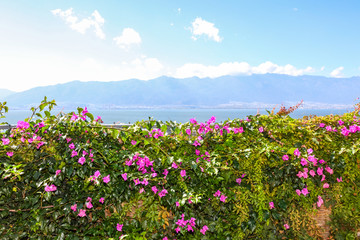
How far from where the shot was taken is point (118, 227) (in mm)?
2625

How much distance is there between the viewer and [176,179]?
8.73 feet

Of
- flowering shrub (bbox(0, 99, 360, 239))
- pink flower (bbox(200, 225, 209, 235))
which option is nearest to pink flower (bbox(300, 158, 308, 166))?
flowering shrub (bbox(0, 99, 360, 239))

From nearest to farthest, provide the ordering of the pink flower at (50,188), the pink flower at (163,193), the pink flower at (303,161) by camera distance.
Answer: the pink flower at (50,188) < the pink flower at (163,193) < the pink flower at (303,161)

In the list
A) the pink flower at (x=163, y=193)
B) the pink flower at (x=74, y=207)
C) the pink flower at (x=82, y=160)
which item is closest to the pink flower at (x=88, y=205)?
the pink flower at (x=74, y=207)

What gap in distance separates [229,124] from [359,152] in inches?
58.6

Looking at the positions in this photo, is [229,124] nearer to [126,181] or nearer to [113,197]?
[126,181]

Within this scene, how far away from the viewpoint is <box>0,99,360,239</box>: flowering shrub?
254 centimetres

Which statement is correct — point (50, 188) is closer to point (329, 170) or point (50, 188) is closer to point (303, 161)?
point (303, 161)

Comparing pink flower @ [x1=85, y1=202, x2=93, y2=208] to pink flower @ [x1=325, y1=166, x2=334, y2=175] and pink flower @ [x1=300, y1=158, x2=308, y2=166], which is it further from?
pink flower @ [x1=325, y1=166, x2=334, y2=175]

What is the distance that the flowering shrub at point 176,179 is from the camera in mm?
2545

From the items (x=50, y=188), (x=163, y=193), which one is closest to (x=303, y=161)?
(x=163, y=193)

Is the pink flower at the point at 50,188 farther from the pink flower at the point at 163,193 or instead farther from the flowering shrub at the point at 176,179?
the pink flower at the point at 163,193

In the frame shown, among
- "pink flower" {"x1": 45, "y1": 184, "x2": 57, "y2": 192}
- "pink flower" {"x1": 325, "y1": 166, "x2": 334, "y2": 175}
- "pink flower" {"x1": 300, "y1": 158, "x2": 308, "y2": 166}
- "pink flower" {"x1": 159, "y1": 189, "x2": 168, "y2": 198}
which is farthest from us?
"pink flower" {"x1": 325, "y1": 166, "x2": 334, "y2": 175}

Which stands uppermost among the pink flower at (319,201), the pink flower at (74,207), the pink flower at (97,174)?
the pink flower at (97,174)
